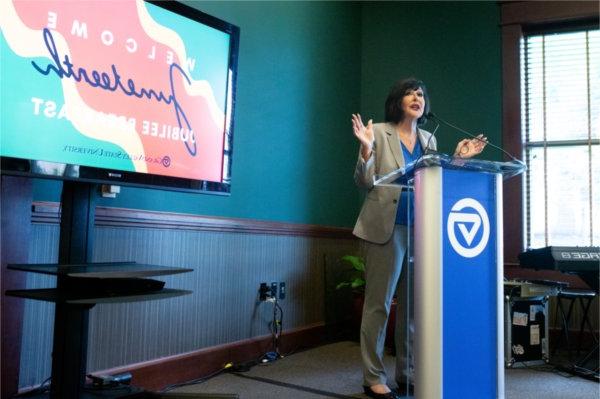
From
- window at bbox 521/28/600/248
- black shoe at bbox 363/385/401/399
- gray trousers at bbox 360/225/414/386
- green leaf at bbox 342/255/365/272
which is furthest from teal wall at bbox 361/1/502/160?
black shoe at bbox 363/385/401/399

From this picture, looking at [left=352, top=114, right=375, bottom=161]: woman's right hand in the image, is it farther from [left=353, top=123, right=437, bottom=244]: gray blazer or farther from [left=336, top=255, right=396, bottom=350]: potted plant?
[left=336, top=255, right=396, bottom=350]: potted plant

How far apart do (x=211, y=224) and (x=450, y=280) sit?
138 centimetres

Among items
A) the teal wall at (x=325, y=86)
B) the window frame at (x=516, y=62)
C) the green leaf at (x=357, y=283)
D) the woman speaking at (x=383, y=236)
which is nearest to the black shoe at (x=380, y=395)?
the woman speaking at (x=383, y=236)

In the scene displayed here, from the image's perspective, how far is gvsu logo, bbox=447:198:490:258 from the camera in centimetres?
158

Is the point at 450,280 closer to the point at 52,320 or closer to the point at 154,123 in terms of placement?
the point at 154,123

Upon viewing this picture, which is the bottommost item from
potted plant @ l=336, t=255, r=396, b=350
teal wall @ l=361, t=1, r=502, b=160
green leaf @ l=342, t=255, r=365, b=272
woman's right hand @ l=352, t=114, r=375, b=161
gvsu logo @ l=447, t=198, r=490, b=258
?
potted plant @ l=336, t=255, r=396, b=350

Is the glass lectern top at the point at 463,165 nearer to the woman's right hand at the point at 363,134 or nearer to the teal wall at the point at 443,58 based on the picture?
the woman's right hand at the point at 363,134

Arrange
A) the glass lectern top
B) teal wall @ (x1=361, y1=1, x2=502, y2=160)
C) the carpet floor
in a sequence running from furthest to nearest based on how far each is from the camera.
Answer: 1. teal wall @ (x1=361, y1=1, x2=502, y2=160)
2. the carpet floor
3. the glass lectern top

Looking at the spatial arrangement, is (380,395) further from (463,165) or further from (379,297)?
(463,165)

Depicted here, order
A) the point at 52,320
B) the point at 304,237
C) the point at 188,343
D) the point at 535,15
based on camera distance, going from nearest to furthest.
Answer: the point at 52,320, the point at 188,343, the point at 304,237, the point at 535,15

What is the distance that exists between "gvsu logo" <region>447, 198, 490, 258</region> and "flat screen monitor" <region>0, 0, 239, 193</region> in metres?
0.90

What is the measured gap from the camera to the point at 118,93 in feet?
5.48

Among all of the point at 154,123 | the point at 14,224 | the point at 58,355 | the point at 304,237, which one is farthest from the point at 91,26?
the point at 304,237

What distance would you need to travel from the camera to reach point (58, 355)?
1520 mm
